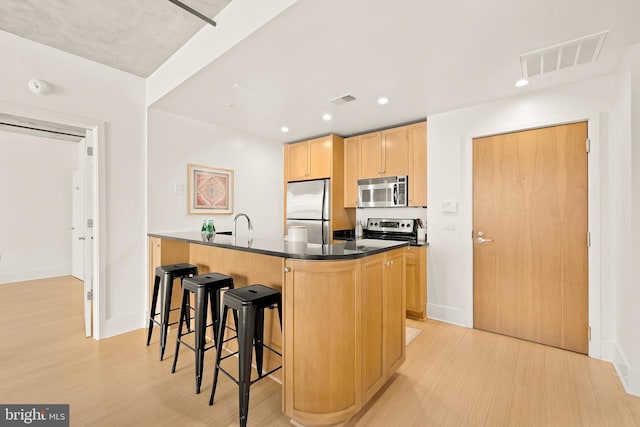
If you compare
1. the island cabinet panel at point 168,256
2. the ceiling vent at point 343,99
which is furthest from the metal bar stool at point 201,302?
the ceiling vent at point 343,99

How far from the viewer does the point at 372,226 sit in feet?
13.7

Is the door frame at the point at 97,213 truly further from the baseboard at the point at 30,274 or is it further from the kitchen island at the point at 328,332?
the baseboard at the point at 30,274

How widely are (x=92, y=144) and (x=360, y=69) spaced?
273 centimetres

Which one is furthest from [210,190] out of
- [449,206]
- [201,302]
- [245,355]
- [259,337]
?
[449,206]

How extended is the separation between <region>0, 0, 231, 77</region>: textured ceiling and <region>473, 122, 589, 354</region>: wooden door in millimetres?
2944

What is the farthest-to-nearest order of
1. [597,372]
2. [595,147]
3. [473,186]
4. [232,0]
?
[473,186] → [595,147] → [597,372] → [232,0]

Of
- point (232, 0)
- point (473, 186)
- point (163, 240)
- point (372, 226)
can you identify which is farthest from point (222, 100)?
point (473, 186)

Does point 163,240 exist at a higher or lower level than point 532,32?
lower

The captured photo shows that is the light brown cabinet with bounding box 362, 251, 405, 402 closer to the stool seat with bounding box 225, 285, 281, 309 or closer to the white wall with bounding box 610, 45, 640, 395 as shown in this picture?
the stool seat with bounding box 225, 285, 281, 309

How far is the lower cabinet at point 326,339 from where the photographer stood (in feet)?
5.25

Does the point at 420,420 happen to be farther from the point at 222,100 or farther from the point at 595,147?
the point at 222,100

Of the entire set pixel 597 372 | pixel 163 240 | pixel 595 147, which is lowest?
pixel 597 372

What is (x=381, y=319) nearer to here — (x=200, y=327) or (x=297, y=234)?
(x=297, y=234)

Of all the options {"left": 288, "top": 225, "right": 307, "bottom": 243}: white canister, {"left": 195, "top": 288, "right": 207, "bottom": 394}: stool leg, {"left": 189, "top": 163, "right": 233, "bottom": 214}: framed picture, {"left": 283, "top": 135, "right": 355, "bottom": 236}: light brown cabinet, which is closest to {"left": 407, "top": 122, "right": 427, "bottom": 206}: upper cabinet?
{"left": 283, "top": 135, "right": 355, "bottom": 236}: light brown cabinet
